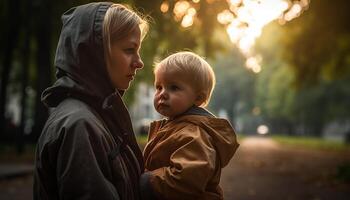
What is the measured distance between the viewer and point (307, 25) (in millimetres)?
17250

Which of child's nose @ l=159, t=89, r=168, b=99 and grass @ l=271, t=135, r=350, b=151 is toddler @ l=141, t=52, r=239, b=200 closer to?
child's nose @ l=159, t=89, r=168, b=99

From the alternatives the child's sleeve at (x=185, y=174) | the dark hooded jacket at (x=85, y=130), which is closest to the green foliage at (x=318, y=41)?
the child's sleeve at (x=185, y=174)

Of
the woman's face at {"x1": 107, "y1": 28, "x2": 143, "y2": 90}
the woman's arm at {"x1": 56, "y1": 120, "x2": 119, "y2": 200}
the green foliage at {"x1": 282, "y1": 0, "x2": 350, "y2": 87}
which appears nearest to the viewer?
the woman's arm at {"x1": 56, "y1": 120, "x2": 119, "y2": 200}

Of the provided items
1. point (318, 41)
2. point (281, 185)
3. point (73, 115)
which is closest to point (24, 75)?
point (318, 41)

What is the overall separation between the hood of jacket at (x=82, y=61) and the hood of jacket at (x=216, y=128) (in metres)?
0.59

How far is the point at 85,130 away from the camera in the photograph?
183 cm

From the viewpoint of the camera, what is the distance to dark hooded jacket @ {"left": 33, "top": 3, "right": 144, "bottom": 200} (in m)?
1.81

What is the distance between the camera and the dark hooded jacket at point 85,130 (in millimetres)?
1807

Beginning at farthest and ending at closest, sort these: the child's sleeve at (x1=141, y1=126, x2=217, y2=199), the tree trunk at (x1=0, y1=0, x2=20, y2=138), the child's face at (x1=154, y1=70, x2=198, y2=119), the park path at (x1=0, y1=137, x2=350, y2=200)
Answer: the tree trunk at (x1=0, y1=0, x2=20, y2=138)
the park path at (x1=0, y1=137, x2=350, y2=200)
the child's face at (x1=154, y1=70, x2=198, y2=119)
the child's sleeve at (x1=141, y1=126, x2=217, y2=199)

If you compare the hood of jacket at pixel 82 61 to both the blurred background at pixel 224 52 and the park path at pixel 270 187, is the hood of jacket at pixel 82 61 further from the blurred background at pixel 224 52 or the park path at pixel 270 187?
the park path at pixel 270 187

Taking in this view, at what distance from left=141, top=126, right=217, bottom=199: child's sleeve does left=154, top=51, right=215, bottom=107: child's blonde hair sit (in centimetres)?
39

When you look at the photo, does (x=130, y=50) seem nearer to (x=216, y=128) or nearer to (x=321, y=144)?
(x=216, y=128)

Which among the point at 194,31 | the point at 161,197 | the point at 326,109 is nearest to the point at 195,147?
the point at 161,197

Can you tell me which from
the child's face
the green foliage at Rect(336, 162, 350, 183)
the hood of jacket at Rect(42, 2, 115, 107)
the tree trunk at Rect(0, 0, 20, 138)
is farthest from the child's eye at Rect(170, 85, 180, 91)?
the tree trunk at Rect(0, 0, 20, 138)
